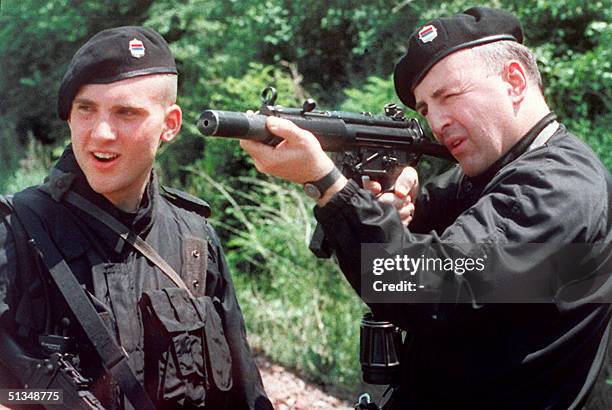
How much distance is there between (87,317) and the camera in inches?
101

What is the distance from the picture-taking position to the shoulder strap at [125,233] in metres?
2.74

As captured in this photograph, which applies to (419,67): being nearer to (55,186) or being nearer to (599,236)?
(599,236)

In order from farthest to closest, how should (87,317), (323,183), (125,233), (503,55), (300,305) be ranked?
(300,305) < (125,233) < (503,55) < (87,317) < (323,183)

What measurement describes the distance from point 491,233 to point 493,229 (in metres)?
0.02

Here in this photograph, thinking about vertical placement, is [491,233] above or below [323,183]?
below

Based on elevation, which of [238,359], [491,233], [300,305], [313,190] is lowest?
[300,305]

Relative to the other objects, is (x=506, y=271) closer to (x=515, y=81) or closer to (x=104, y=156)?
(x=515, y=81)

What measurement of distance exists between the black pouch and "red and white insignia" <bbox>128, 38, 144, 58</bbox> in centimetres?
82

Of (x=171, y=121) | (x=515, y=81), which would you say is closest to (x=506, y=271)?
(x=515, y=81)

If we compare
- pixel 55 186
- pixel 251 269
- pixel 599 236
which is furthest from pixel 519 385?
pixel 251 269

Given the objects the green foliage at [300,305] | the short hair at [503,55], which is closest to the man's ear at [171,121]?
the short hair at [503,55]

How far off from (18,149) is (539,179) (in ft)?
40.6

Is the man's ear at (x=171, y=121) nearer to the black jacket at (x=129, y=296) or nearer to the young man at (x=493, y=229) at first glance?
the black jacket at (x=129, y=296)

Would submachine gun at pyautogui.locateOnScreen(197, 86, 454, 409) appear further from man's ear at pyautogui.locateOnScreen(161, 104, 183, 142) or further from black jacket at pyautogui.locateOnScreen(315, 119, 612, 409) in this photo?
man's ear at pyautogui.locateOnScreen(161, 104, 183, 142)
